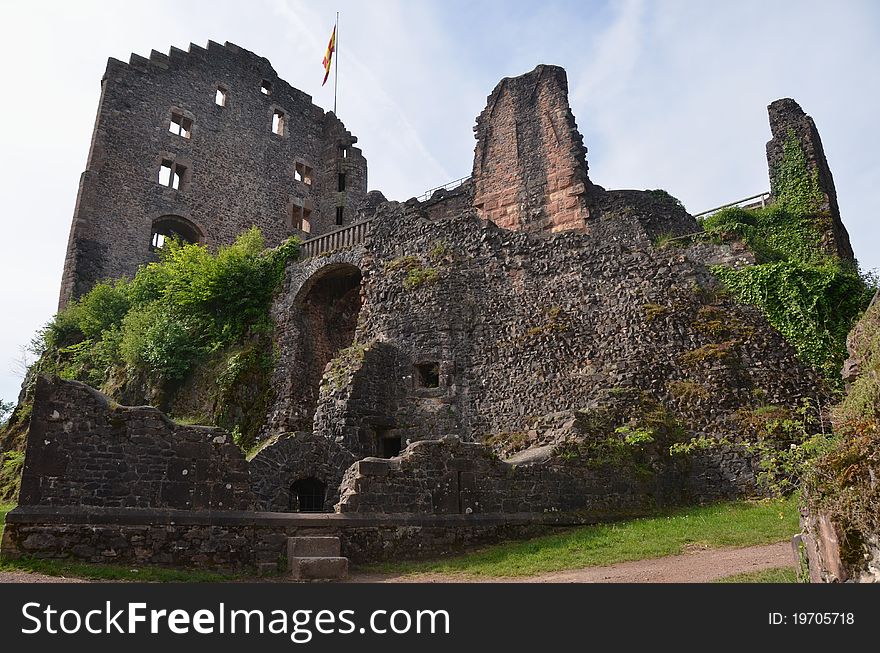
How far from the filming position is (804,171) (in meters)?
18.2

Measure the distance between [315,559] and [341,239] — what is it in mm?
13661

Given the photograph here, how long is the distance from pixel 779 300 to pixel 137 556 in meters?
12.9

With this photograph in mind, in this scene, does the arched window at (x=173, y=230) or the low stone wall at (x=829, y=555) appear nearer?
the low stone wall at (x=829, y=555)

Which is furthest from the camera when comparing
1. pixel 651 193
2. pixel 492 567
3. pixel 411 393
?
pixel 651 193

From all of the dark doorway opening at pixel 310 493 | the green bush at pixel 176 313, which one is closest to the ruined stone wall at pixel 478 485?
the dark doorway opening at pixel 310 493

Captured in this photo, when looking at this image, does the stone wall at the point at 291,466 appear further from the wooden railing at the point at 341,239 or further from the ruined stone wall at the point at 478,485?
the wooden railing at the point at 341,239

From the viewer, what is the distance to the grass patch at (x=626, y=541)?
32.1ft

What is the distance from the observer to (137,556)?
31.0 feet

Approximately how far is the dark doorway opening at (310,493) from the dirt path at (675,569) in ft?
14.5

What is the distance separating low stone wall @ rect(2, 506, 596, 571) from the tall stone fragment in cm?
1159

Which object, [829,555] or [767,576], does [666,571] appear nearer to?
[767,576]

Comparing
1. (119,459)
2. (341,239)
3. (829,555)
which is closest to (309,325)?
(341,239)
